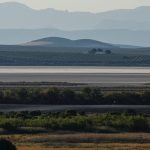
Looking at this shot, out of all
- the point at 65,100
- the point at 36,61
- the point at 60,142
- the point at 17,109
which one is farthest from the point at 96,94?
the point at 36,61

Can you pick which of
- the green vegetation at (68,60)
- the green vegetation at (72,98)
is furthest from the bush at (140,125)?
the green vegetation at (68,60)

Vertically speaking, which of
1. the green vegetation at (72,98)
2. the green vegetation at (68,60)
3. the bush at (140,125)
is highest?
the bush at (140,125)

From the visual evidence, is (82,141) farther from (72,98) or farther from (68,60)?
(68,60)

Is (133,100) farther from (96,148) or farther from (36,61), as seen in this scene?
(36,61)

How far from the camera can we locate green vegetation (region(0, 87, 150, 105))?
2616 inches

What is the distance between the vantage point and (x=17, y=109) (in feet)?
201

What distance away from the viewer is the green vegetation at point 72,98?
6644cm

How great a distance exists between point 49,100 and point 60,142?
2738cm

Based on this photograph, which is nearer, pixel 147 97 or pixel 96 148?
pixel 96 148

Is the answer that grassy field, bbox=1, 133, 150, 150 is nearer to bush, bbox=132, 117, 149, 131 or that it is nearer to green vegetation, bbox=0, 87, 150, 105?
bush, bbox=132, 117, 149, 131

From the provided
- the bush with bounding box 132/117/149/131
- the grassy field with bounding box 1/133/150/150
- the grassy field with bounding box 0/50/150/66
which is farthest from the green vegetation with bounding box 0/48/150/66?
the grassy field with bounding box 1/133/150/150

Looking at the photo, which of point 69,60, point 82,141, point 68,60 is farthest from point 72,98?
point 69,60

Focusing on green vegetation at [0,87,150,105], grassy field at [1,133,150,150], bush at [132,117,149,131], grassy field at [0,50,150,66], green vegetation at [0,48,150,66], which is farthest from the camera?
grassy field at [0,50,150,66]

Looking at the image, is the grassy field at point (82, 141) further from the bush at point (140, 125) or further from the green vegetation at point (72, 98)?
the green vegetation at point (72, 98)
